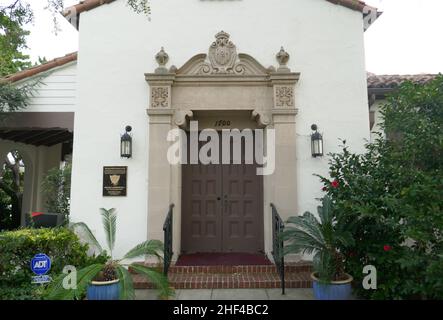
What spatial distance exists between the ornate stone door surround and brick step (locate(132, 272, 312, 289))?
821mm

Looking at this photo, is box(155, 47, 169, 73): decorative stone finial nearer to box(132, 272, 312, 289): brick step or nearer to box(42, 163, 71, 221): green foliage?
box(42, 163, 71, 221): green foliage

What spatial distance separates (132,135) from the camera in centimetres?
591

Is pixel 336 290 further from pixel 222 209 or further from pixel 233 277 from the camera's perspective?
pixel 222 209

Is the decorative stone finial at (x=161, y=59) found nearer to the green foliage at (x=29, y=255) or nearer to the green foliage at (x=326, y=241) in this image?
the green foliage at (x=29, y=255)

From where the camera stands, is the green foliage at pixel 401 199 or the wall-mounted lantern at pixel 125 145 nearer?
the green foliage at pixel 401 199

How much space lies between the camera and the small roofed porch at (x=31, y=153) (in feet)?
22.3

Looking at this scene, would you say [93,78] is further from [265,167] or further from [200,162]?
[265,167]

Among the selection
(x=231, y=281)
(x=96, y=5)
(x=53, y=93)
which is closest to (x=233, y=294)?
(x=231, y=281)

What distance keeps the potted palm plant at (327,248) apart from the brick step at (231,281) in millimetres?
568

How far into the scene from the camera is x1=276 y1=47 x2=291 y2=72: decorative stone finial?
588cm

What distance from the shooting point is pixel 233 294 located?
4.70 meters

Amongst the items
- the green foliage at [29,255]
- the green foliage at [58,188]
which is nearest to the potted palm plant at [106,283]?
the green foliage at [29,255]

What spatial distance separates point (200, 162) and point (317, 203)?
8.36 ft

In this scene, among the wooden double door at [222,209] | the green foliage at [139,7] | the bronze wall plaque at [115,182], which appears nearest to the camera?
the green foliage at [139,7]
